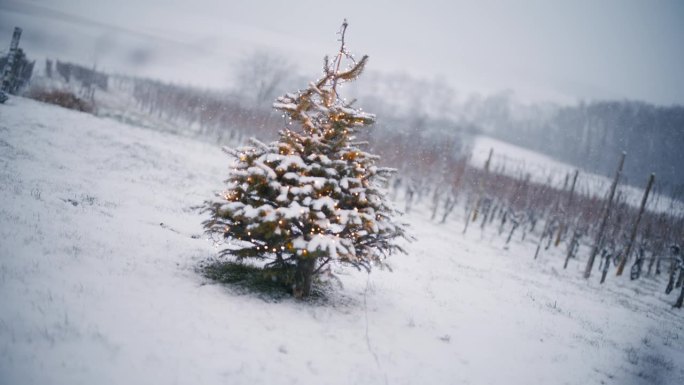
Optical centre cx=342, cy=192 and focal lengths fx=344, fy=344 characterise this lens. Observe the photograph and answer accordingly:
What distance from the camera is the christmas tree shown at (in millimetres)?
7023

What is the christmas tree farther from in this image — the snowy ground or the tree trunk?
the snowy ground

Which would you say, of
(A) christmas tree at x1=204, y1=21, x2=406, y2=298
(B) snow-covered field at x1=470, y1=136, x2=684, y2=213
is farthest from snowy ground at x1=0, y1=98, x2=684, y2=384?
(B) snow-covered field at x1=470, y1=136, x2=684, y2=213

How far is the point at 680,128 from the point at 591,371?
96144mm

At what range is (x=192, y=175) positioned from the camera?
1035 inches

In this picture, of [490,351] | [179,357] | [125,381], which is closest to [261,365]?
[179,357]

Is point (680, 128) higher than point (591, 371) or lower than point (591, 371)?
higher

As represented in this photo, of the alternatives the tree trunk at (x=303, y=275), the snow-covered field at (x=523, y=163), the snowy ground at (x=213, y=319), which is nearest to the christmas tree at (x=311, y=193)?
the tree trunk at (x=303, y=275)

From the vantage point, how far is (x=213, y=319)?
616 cm

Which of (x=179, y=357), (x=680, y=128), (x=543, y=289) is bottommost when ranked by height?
(x=543, y=289)

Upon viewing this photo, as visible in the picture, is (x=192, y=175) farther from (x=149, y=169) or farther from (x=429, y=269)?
(x=429, y=269)

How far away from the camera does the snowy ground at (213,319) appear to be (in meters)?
4.81

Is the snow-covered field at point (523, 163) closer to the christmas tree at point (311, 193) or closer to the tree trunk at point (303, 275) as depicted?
the christmas tree at point (311, 193)

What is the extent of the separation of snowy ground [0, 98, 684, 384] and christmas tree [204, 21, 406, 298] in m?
1.34

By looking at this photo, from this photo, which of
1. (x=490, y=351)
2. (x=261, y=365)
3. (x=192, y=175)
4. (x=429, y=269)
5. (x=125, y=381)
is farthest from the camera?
(x=192, y=175)
